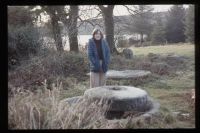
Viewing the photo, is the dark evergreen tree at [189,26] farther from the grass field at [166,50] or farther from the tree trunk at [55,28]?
the tree trunk at [55,28]

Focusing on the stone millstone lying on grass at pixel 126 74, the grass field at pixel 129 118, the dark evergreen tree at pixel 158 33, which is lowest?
the grass field at pixel 129 118

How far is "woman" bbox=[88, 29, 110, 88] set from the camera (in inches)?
241

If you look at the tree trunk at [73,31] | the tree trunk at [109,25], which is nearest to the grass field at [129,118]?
the tree trunk at [109,25]

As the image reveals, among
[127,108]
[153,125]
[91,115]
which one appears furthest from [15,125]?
[153,125]

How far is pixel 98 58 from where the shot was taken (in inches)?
243

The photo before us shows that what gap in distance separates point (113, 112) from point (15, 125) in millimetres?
1455

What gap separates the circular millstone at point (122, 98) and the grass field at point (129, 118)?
0.36 ft

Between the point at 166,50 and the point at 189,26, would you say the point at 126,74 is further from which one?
the point at 189,26

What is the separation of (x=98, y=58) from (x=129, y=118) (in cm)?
101

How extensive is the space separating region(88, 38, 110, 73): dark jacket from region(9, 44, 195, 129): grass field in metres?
0.14

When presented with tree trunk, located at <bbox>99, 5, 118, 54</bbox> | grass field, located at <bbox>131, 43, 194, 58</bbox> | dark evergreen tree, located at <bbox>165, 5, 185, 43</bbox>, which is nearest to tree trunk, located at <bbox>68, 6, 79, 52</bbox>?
tree trunk, located at <bbox>99, 5, 118, 54</bbox>

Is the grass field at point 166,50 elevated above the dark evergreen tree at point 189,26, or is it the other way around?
the dark evergreen tree at point 189,26

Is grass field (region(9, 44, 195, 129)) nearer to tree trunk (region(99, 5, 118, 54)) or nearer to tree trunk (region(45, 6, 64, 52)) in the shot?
tree trunk (region(99, 5, 118, 54))

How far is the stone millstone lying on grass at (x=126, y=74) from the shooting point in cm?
614
